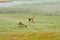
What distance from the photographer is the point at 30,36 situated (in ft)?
4.00

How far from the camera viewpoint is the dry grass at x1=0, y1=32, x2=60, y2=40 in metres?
1.19

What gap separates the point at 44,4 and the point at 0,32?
1111mm

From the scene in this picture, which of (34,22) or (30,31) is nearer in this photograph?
(30,31)


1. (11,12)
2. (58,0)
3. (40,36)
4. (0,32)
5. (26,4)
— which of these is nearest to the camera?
(40,36)

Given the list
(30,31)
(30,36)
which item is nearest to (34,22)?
(30,31)

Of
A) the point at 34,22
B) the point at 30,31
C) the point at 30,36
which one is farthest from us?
the point at 34,22

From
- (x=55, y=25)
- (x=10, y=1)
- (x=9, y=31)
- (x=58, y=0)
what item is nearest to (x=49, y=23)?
(x=55, y=25)

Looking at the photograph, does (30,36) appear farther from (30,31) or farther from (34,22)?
(34,22)

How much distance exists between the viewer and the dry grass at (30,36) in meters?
1.19

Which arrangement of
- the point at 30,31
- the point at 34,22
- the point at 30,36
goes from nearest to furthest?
the point at 30,36 < the point at 30,31 < the point at 34,22

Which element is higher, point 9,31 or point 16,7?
point 16,7

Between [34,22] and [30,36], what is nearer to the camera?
[30,36]

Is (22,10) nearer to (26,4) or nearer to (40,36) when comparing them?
(26,4)

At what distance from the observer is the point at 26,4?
2.26 m
